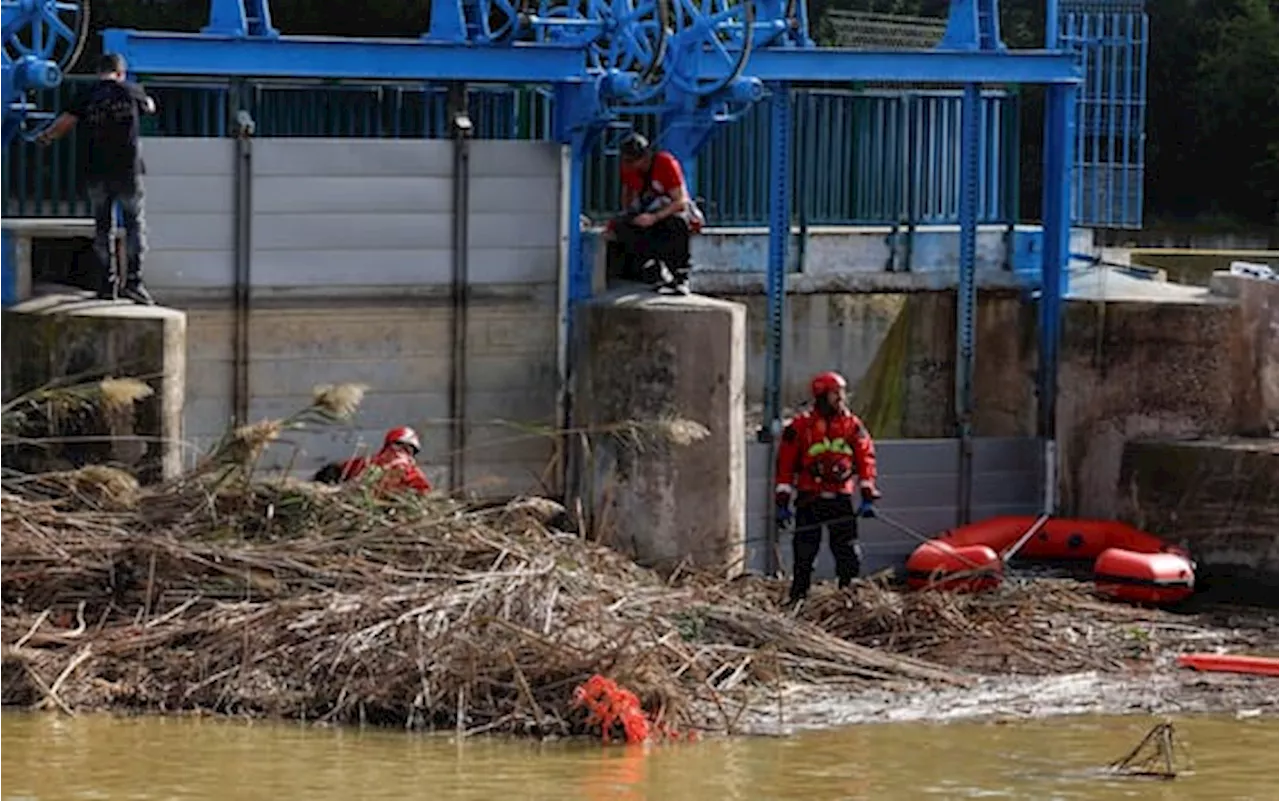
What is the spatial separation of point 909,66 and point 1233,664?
6.45 m

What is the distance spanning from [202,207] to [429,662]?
6.05 m

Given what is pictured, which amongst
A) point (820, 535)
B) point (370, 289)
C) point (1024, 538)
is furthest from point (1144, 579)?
point (370, 289)

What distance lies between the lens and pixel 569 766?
546 inches

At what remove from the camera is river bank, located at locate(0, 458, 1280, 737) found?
14.8 meters

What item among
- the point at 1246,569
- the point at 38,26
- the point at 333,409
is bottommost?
the point at 1246,569

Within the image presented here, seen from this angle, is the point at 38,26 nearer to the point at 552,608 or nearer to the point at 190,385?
the point at 190,385

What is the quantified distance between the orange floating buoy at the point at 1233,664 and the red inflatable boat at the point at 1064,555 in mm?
1765

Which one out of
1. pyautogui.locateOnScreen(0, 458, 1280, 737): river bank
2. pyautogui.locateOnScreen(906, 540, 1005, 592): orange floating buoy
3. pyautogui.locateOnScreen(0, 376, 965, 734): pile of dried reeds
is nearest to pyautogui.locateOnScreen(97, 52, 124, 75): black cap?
pyautogui.locateOnScreen(0, 376, 965, 734): pile of dried reeds

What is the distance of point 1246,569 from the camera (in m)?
21.3

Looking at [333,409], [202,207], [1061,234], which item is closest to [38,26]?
[202,207]

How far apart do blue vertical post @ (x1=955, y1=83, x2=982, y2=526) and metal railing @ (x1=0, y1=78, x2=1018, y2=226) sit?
6.7 inches

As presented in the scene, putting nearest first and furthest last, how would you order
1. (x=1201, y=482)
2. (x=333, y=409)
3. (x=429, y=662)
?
(x=429, y=662), (x=333, y=409), (x=1201, y=482)

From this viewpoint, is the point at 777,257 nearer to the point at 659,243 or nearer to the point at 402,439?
the point at 659,243

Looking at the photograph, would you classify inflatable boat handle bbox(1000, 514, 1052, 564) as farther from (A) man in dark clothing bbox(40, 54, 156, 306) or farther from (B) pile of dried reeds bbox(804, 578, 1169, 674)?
(A) man in dark clothing bbox(40, 54, 156, 306)
